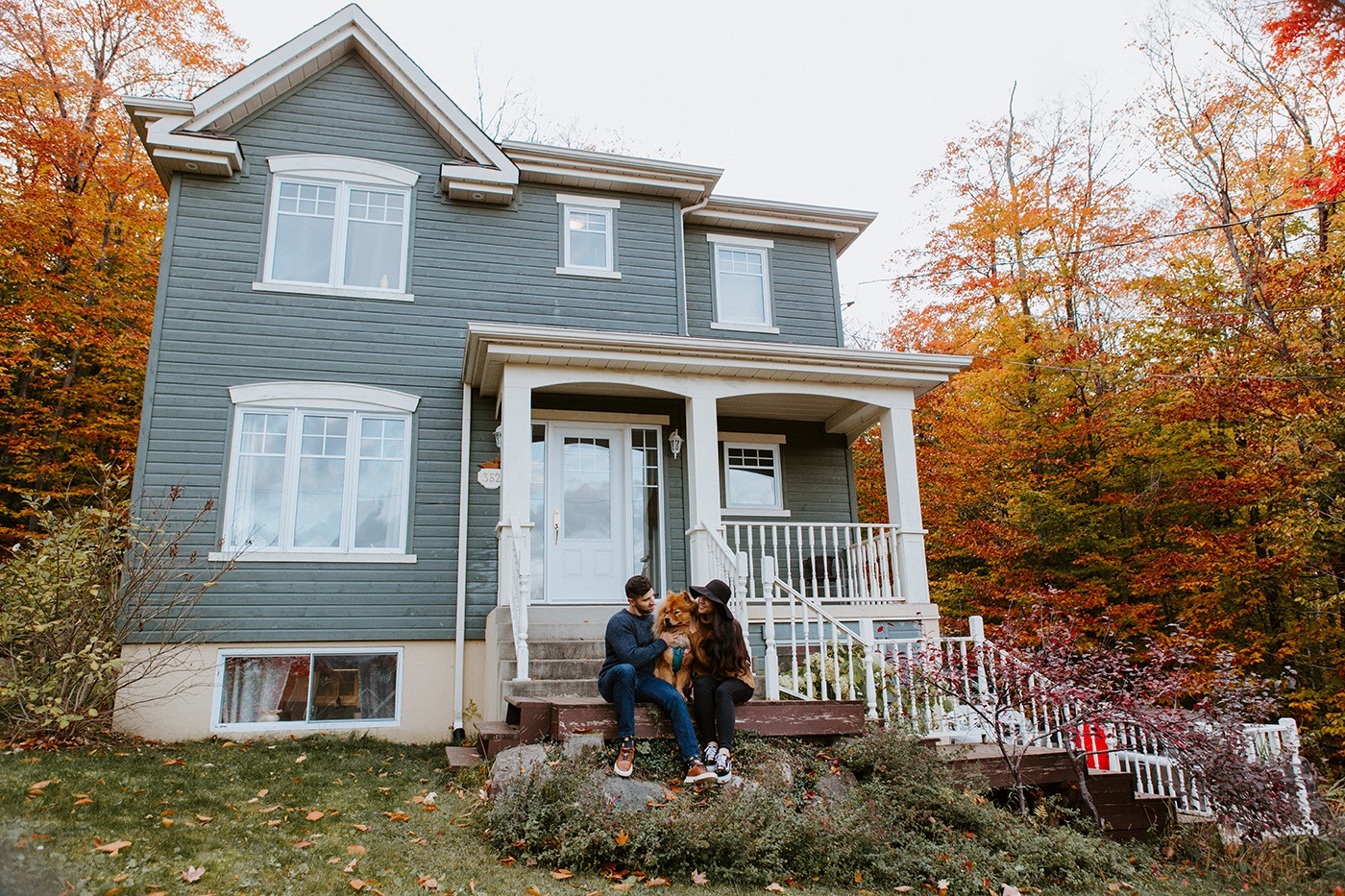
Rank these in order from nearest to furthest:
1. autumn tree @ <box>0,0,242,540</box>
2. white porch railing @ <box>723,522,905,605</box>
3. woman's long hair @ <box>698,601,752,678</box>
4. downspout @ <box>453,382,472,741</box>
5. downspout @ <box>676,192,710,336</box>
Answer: woman's long hair @ <box>698,601,752,678</box> → downspout @ <box>453,382,472,741</box> → white porch railing @ <box>723,522,905,605</box> → downspout @ <box>676,192,710,336</box> → autumn tree @ <box>0,0,242,540</box>

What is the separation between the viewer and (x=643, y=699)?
20.1 ft

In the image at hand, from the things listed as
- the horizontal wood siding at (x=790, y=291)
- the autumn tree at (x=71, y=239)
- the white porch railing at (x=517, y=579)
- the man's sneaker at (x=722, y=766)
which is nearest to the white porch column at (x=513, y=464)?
the white porch railing at (x=517, y=579)

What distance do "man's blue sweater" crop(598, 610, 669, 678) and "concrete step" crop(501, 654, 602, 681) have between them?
1494 mm

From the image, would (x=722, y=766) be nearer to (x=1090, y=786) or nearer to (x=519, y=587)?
(x=519, y=587)

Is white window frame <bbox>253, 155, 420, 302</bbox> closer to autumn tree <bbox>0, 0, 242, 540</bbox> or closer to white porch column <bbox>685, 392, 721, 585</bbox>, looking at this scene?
white porch column <bbox>685, 392, 721, 585</bbox>

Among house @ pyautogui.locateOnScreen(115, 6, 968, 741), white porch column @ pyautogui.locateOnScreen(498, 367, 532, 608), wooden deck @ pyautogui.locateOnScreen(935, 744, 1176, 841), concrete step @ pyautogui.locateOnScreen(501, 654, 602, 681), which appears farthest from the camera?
house @ pyautogui.locateOnScreen(115, 6, 968, 741)

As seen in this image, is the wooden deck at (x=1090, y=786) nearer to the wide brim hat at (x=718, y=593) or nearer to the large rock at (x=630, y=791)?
Result: the wide brim hat at (x=718, y=593)

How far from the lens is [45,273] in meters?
15.0

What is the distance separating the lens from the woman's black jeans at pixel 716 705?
5.97 m

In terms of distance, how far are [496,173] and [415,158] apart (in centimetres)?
104

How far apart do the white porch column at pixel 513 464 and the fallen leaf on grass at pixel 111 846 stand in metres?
3.90

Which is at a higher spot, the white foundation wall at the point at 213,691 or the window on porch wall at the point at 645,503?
the window on porch wall at the point at 645,503

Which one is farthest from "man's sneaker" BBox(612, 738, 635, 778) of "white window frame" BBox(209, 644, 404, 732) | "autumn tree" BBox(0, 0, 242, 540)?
"autumn tree" BBox(0, 0, 242, 540)

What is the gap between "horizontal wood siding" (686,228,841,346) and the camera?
1212 cm
